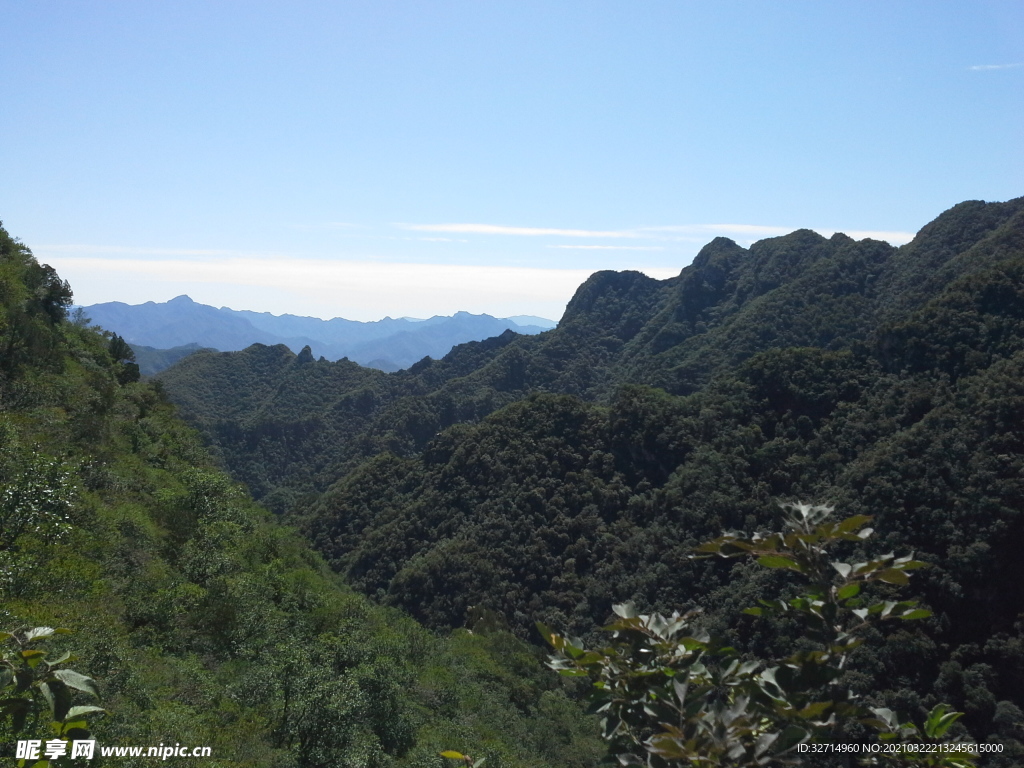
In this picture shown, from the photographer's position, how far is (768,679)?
8.85ft

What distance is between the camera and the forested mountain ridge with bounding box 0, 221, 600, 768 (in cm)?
1088

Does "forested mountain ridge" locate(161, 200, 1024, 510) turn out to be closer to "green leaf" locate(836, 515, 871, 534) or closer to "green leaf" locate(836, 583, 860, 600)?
"green leaf" locate(836, 515, 871, 534)

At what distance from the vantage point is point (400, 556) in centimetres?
5641

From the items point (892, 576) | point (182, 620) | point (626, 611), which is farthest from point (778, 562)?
point (182, 620)

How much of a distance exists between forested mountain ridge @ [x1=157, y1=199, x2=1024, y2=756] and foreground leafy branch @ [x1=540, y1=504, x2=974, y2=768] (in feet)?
45.9

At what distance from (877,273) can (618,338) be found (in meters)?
52.6

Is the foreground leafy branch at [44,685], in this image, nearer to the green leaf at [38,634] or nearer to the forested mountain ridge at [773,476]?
the green leaf at [38,634]

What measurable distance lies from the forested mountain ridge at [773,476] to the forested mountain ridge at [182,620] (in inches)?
425

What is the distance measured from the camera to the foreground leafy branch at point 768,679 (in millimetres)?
2385

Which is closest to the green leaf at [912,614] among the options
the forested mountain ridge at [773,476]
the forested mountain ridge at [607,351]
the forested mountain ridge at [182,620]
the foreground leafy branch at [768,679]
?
the foreground leafy branch at [768,679]

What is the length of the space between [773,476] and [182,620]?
44218 millimetres

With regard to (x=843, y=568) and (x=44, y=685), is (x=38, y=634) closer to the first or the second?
(x=44, y=685)

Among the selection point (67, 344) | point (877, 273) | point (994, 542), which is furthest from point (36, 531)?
point (877, 273)

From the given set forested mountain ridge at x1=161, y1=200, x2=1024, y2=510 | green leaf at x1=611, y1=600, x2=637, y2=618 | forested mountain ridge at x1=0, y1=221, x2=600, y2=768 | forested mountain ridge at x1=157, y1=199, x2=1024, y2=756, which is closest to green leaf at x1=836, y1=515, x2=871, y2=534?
green leaf at x1=611, y1=600, x2=637, y2=618
